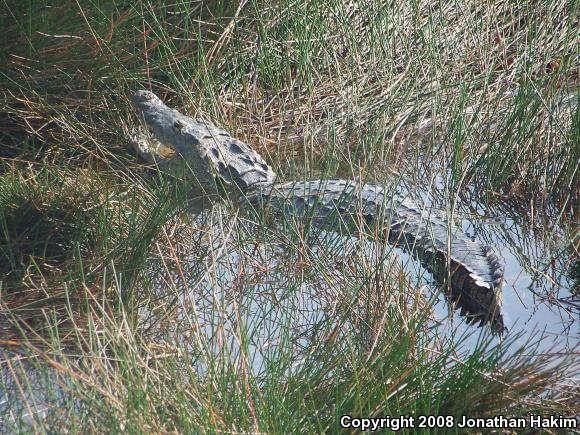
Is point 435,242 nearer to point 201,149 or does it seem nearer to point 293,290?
point 293,290

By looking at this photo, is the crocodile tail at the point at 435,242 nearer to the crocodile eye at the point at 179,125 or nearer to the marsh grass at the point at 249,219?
the marsh grass at the point at 249,219

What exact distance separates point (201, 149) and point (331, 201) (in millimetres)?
870

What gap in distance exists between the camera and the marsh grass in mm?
2223

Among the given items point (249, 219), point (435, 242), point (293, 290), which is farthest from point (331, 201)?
point (293, 290)

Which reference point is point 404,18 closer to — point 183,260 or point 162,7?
point 162,7

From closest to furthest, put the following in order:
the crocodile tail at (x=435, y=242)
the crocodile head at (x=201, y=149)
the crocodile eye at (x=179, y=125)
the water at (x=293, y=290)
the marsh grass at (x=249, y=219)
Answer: the marsh grass at (x=249, y=219) → the water at (x=293, y=290) → the crocodile tail at (x=435, y=242) → the crocodile head at (x=201, y=149) → the crocodile eye at (x=179, y=125)

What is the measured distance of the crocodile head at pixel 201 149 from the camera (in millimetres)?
4438

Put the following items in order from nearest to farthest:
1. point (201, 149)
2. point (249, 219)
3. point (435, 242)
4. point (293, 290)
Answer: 1. point (293, 290)
2. point (435, 242)
3. point (249, 219)
4. point (201, 149)

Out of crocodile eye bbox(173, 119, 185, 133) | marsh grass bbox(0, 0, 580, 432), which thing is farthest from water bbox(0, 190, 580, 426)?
crocodile eye bbox(173, 119, 185, 133)

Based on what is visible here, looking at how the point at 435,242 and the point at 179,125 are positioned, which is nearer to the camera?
the point at 435,242

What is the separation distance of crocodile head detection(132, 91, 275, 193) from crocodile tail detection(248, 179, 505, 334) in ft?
1.32

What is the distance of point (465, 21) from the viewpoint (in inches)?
198

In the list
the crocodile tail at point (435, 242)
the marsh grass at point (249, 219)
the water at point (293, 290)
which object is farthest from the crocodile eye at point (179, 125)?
the water at point (293, 290)

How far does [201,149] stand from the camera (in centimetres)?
447
